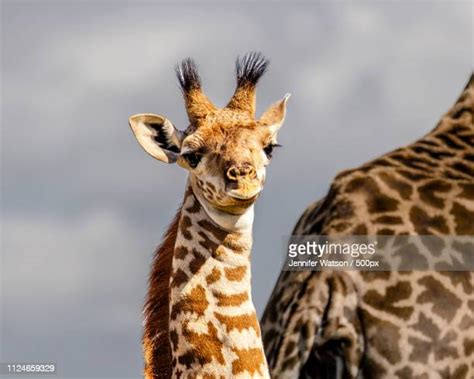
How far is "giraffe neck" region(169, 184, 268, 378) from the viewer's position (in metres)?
7.75

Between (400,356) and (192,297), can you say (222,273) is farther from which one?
(400,356)

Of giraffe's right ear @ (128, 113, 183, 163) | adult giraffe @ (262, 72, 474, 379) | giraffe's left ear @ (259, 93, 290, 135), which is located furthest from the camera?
adult giraffe @ (262, 72, 474, 379)

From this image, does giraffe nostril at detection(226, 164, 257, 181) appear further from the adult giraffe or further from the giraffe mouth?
the adult giraffe

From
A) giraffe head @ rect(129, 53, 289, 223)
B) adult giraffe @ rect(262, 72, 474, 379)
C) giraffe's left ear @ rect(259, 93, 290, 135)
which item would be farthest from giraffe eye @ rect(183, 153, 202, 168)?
adult giraffe @ rect(262, 72, 474, 379)

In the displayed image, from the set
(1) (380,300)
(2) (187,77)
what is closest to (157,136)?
(2) (187,77)

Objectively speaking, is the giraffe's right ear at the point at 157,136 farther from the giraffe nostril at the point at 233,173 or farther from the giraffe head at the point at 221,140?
the giraffe nostril at the point at 233,173

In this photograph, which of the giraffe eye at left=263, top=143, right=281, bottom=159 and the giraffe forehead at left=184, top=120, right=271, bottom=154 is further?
the giraffe eye at left=263, top=143, right=281, bottom=159

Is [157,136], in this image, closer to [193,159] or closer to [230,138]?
[193,159]

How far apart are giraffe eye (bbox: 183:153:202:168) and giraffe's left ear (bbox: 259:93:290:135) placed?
1.71 ft

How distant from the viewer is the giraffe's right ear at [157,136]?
8102 mm

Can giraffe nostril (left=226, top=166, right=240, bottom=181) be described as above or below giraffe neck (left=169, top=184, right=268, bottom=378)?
above

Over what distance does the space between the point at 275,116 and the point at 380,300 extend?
405 centimetres

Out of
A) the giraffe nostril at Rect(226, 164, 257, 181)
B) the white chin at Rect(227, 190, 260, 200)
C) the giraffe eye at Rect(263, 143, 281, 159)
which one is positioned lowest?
the white chin at Rect(227, 190, 260, 200)

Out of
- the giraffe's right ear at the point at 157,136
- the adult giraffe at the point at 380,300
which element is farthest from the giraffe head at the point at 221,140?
the adult giraffe at the point at 380,300
